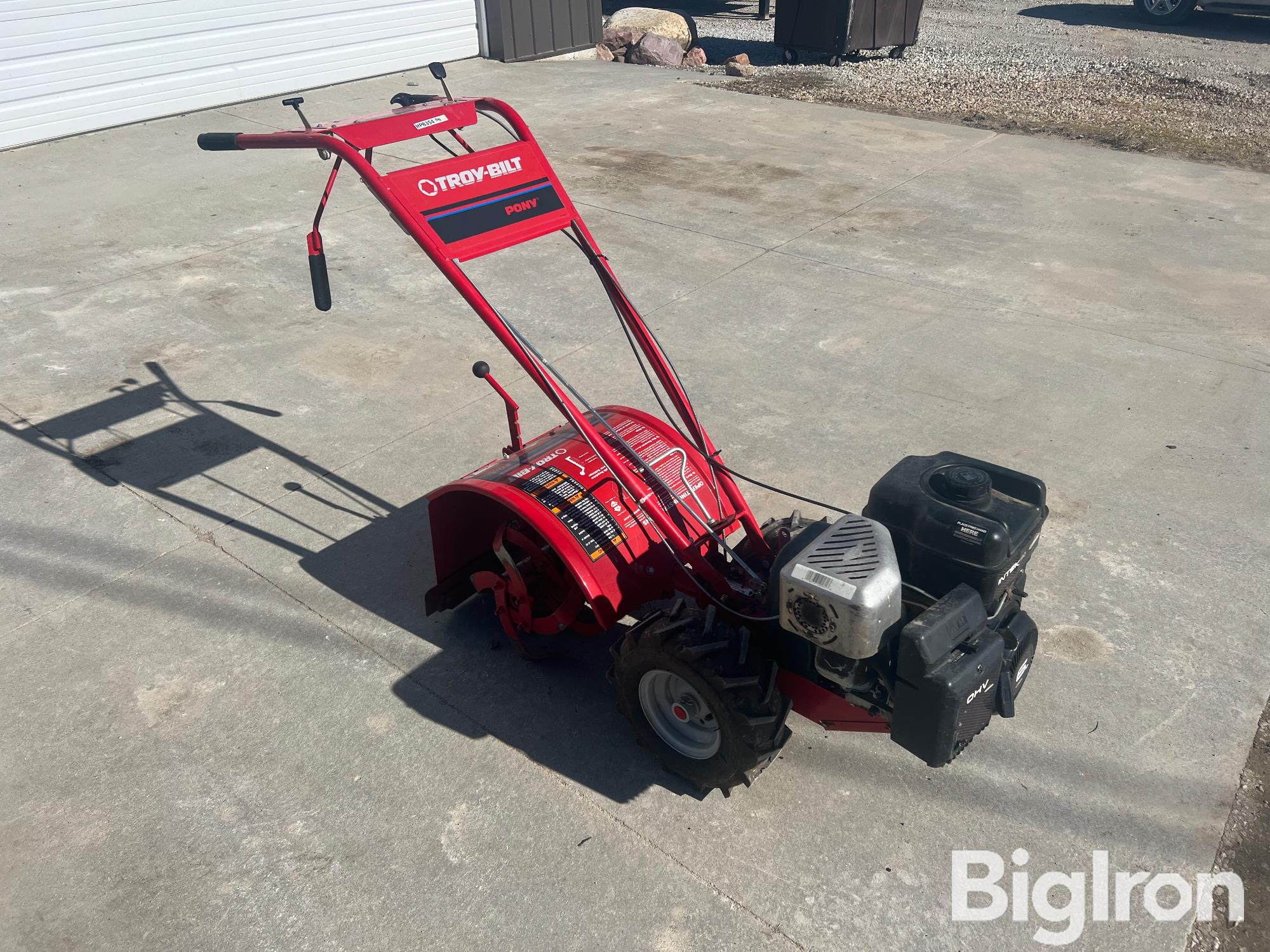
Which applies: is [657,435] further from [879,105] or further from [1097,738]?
[879,105]

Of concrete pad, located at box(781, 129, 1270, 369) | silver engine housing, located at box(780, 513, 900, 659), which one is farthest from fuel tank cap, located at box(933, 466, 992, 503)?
concrete pad, located at box(781, 129, 1270, 369)

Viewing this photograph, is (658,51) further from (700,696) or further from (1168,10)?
(700,696)

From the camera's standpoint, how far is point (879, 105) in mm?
12953

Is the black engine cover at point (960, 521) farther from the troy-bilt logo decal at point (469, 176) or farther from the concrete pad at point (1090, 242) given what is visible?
the concrete pad at point (1090, 242)

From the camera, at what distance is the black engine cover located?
3078 mm

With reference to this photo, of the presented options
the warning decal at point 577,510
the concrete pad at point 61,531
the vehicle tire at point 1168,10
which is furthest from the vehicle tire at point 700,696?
the vehicle tire at point 1168,10

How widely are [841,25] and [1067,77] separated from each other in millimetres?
3277

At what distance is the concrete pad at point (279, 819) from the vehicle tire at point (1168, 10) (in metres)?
20.1

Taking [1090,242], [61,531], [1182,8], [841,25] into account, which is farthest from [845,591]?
[1182,8]

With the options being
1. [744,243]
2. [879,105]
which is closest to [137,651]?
[744,243]

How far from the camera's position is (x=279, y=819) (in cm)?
347

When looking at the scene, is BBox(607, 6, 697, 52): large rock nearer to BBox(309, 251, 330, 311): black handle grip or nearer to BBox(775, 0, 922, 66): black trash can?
BBox(775, 0, 922, 66): black trash can

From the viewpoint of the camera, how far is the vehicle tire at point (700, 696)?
10.7 ft

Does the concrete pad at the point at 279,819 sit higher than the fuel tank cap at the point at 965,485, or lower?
lower
